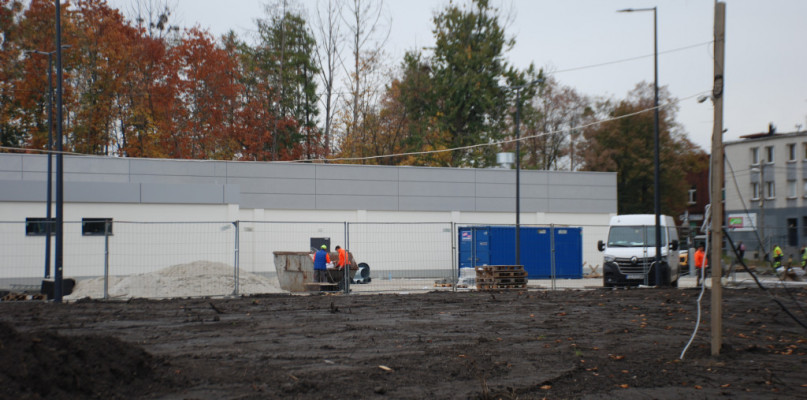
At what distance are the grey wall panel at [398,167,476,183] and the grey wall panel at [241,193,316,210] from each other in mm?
4981

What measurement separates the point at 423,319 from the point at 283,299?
5.91m

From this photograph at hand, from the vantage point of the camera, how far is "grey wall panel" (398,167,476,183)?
34.5 m

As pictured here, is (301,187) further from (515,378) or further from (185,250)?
(515,378)

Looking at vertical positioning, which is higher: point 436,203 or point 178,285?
point 436,203

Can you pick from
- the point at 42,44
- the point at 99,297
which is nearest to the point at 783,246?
the point at 99,297

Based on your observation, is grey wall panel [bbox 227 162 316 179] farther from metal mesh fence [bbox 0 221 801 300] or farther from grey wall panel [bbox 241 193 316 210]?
metal mesh fence [bbox 0 221 801 300]

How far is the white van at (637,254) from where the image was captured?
23.7 meters

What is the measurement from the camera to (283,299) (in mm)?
18219

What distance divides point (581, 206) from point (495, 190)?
554 cm

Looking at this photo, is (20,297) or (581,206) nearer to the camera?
(20,297)

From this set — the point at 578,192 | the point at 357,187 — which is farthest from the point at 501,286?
the point at 578,192

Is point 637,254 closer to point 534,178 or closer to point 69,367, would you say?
point 534,178

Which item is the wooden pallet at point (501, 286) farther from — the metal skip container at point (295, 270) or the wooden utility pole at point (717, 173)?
the wooden utility pole at point (717, 173)

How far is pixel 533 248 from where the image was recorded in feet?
101
